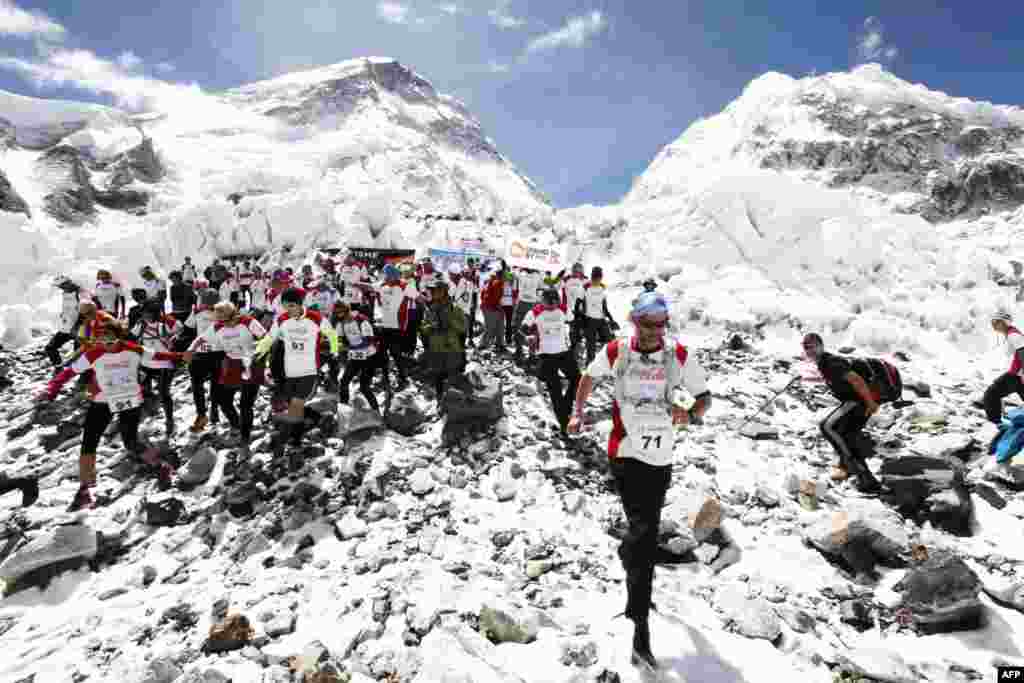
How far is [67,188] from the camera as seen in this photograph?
236ft

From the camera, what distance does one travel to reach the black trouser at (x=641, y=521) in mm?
3559

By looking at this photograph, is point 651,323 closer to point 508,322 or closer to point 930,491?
point 930,491

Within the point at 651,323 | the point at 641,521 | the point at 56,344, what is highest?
the point at 651,323

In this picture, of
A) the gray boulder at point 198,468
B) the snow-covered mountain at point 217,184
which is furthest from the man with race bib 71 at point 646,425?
the snow-covered mountain at point 217,184

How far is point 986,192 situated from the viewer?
88.8 meters

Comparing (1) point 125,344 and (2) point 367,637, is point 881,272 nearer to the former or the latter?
(2) point 367,637

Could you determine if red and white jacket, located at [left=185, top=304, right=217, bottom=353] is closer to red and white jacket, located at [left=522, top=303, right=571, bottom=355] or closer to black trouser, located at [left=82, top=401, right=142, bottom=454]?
black trouser, located at [left=82, top=401, right=142, bottom=454]

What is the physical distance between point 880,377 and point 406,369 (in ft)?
26.6

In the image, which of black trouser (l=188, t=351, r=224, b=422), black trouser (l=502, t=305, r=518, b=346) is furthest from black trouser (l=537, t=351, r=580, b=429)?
black trouser (l=188, t=351, r=224, b=422)

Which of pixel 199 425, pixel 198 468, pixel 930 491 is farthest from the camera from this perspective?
pixel 199 425

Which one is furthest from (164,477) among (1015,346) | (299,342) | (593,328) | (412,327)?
(1015,346)

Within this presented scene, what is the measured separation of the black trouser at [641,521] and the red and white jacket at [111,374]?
642 centimetres

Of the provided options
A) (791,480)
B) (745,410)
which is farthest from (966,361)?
(791,480)

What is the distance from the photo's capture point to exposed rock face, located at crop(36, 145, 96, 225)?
6769 centimetres
